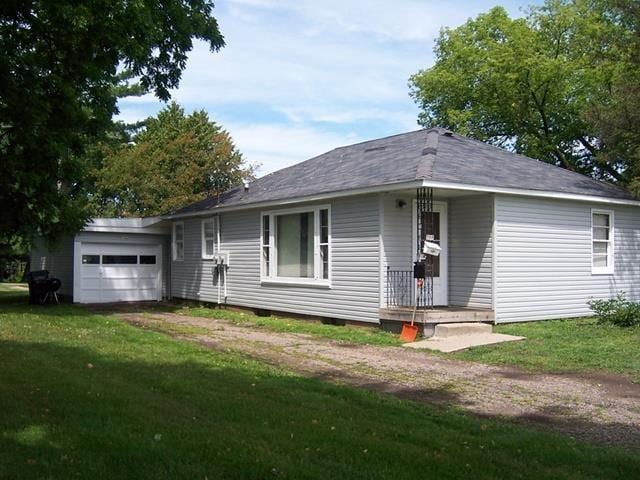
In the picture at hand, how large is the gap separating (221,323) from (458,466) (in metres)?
11.1

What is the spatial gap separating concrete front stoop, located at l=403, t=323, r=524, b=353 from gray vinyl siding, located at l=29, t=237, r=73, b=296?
12.8m

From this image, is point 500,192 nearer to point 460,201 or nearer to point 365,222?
point 460,201

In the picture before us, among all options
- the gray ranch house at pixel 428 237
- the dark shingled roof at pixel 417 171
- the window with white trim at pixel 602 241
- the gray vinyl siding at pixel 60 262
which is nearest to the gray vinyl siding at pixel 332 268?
the gray ranch house at pixel 428 237

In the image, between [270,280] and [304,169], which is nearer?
[270,280]

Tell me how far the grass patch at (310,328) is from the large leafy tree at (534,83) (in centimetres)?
1833

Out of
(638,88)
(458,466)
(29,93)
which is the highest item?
(638,88)

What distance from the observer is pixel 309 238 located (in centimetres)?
1563

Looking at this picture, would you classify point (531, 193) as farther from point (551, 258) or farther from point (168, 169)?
point (168, 169)

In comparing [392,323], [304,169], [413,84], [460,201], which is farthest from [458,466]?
[413,84]

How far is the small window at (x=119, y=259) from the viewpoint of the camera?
21938mm

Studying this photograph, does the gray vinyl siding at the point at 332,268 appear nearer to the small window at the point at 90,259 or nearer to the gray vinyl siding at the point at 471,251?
the gray vinyl siding at the point at 471,251

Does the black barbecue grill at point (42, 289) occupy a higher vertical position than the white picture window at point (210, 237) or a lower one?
lower

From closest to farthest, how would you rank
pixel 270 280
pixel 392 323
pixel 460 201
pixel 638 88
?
pixel 392 323 → pixel 460 201 → pixel 270 280 → pixel 638 88

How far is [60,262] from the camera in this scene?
934 inches
